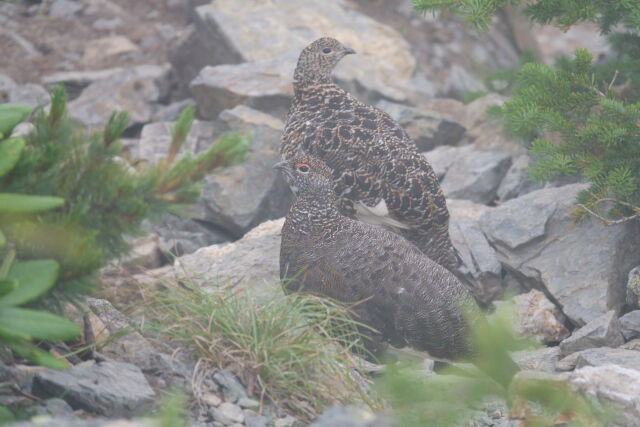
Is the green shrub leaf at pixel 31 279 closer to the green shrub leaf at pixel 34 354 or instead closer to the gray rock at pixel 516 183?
the green shrub leaf at pixel 34 354

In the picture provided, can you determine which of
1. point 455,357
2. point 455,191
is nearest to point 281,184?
point 455,191

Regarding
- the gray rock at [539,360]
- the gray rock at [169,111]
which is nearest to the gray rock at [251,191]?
the gray rock at [169,111]

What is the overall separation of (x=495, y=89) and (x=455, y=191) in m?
2.87

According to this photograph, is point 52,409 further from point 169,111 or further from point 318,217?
point 169,111

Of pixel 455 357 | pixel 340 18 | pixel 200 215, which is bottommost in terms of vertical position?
pixel 200 215

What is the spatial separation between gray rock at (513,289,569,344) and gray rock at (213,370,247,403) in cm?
224

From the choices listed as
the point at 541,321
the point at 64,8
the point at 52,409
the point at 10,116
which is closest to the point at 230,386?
the point at 52,409

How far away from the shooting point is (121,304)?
178 inches

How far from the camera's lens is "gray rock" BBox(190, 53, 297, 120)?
25.8 feet

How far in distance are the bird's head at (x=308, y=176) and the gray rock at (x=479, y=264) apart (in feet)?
4.57

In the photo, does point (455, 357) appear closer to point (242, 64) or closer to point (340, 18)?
point (242, 64)

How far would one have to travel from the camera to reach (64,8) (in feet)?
35.5

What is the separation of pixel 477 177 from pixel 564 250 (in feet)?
5.21

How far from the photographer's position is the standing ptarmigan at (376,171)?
5.56 m
